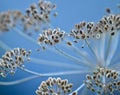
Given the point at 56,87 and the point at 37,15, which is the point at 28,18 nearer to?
the point at 37,15

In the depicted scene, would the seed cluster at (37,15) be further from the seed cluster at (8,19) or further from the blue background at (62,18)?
the blue background at (62,18)

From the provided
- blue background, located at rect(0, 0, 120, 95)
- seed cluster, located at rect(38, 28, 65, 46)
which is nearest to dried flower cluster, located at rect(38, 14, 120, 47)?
seed cluster, located at rect(38, 28, 65, 46)

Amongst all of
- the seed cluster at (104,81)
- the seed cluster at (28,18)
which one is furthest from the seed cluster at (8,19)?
the seed cluster at (104,81)

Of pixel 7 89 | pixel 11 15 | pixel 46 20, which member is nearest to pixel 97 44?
pixel 46 20

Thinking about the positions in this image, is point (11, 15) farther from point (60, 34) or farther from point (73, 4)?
point (73, 4)

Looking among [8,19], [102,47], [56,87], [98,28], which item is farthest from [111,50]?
[8,19]

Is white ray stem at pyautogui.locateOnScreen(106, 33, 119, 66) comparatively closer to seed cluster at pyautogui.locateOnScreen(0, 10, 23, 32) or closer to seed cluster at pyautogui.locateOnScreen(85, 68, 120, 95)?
seed cluster at pyautogui.locateOnScreen(85, 68, 120, 95)
